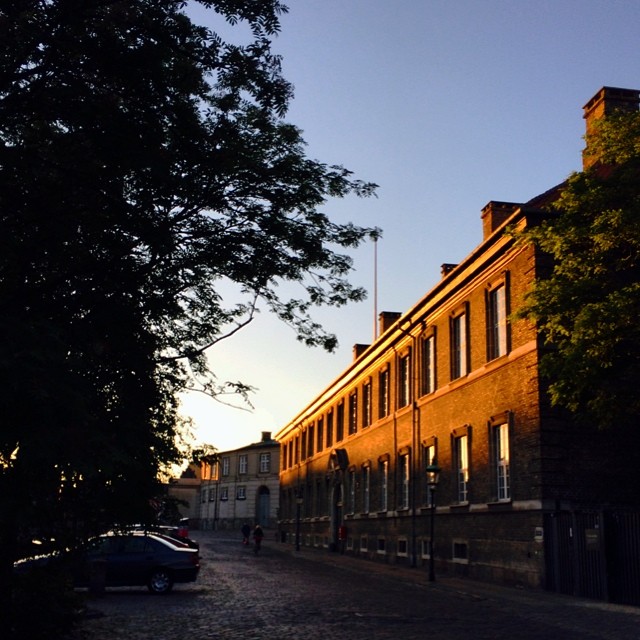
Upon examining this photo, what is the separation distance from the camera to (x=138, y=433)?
30.1ft

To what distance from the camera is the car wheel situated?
68.2 ft

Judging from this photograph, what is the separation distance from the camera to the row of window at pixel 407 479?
985 inches

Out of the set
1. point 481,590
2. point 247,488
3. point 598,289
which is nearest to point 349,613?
point 481,590

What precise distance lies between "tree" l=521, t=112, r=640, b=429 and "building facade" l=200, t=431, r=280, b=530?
76.5 meters

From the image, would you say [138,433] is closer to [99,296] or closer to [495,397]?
[99,296]

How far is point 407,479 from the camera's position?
34.6 meters

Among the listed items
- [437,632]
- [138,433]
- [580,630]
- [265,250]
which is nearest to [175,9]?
[265,250]

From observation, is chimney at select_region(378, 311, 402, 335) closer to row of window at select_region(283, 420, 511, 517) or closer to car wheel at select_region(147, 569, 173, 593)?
row of window at select_region(283, 420, 511, 517)

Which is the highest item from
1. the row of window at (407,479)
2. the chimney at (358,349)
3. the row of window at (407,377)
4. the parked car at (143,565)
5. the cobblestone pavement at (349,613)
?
the chimney at (358,349)

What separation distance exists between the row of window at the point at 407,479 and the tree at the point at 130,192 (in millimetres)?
14929

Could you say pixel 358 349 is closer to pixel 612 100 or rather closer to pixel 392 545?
pixel 392 545

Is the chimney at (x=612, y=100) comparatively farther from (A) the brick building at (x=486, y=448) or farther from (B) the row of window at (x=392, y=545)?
(B) the row of window at (x=392, y=545)

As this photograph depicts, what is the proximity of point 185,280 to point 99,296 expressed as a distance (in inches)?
69.8

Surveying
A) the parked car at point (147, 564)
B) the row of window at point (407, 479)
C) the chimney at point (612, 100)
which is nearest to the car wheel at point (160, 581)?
the parked car at point (147, 564)
